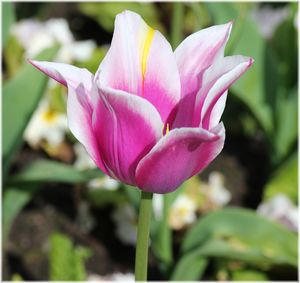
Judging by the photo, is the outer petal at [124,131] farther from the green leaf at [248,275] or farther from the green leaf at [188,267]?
the green leaf at [248,275]

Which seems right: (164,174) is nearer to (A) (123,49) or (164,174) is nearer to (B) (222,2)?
(A) (123,49)

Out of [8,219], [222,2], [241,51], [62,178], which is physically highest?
[222,2]

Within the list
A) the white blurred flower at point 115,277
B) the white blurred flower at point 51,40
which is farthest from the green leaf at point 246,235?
the white blurred flower at point 51,40

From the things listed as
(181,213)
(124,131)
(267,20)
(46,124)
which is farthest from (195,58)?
(267,20)

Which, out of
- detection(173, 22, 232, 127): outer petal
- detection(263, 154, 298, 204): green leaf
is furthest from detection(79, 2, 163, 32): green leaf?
detection(173, 22, 232, 127): outer petal

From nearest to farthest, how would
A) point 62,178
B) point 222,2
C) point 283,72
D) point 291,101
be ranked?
point 62,178 < point 222,2 < point 291,101 < point 283,72

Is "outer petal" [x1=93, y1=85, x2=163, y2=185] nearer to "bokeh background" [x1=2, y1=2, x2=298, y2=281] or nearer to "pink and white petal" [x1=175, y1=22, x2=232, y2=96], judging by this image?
"pink and white petal" [x1=175, y1=22, x2=232, y2=96]

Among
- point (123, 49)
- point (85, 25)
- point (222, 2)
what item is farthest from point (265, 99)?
point (123, 49)
